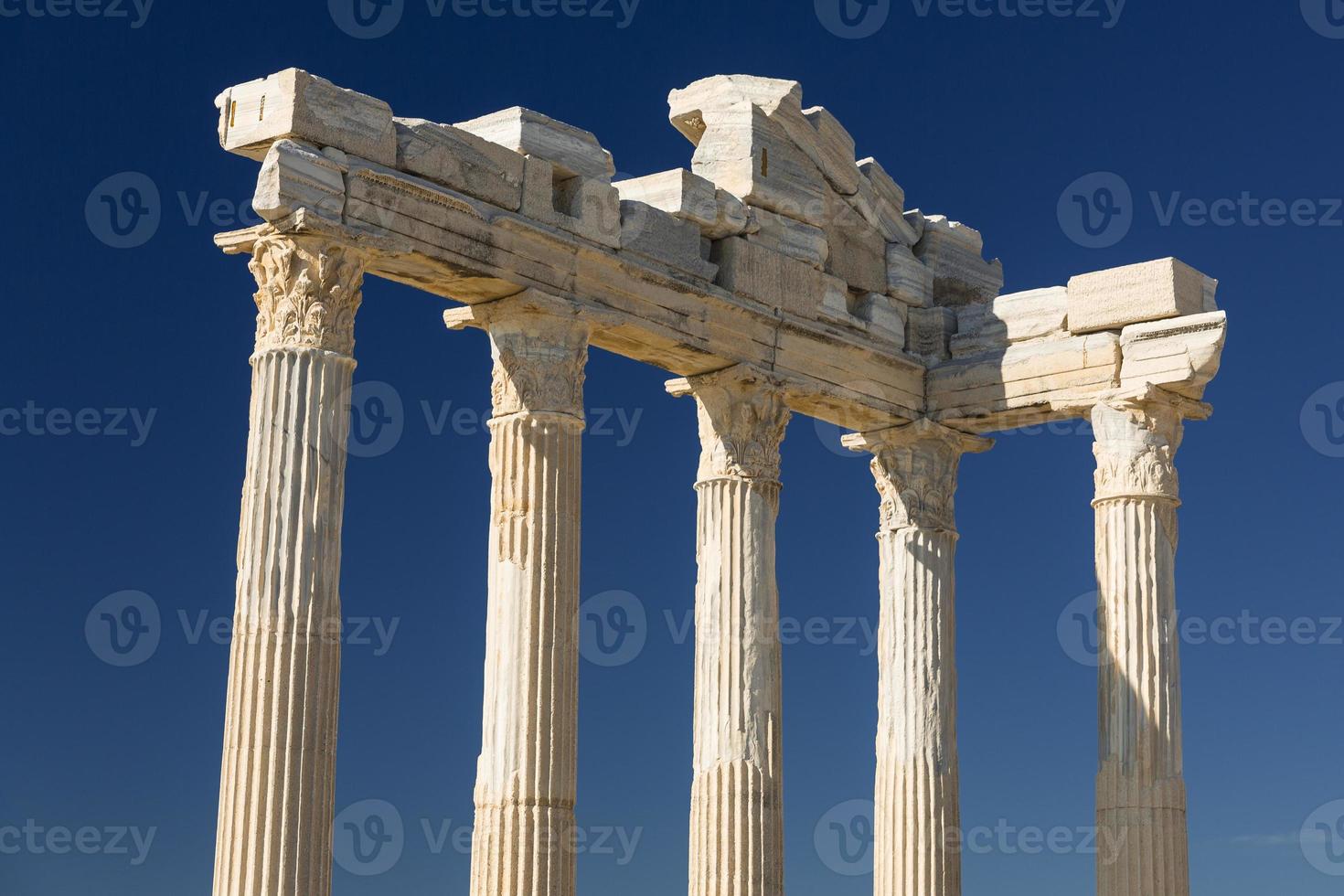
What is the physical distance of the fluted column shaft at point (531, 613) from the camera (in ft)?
94.7

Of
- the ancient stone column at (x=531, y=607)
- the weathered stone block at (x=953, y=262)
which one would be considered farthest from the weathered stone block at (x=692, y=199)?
the weathered stone block at (x=953, y=262)

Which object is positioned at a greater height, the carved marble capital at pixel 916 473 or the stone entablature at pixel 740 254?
the stone entablature at pixel 740 254

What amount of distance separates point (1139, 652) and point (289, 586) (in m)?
14.3

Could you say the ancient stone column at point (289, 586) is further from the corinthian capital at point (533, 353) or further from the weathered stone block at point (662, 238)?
the weathered stone block at point (662, 238)

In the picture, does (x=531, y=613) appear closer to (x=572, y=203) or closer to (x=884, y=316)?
(x=572, y=203)

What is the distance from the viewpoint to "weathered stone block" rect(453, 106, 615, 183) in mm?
30484

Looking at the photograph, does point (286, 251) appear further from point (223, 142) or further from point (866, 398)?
point (866, 398)

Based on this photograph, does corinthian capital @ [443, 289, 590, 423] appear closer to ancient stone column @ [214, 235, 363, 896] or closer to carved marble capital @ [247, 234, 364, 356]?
ancient stone column @ [214, 235, 363, 896]

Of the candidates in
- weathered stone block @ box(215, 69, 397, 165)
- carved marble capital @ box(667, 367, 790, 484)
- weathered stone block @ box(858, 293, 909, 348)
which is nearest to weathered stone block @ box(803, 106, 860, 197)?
weathered stone block @ box(858, 293, 909, 348)

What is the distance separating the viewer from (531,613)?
97.1 feet

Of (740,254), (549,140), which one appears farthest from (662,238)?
(549,140)

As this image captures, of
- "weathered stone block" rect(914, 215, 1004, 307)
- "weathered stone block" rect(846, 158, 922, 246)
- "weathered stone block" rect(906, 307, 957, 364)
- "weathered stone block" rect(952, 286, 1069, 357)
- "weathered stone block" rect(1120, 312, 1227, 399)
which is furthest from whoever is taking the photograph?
"weathered stone block" rect(914, 215, 1004, 307)

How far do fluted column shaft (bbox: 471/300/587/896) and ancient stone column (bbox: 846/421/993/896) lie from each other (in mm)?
7886

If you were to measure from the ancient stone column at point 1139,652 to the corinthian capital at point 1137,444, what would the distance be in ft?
0.05
